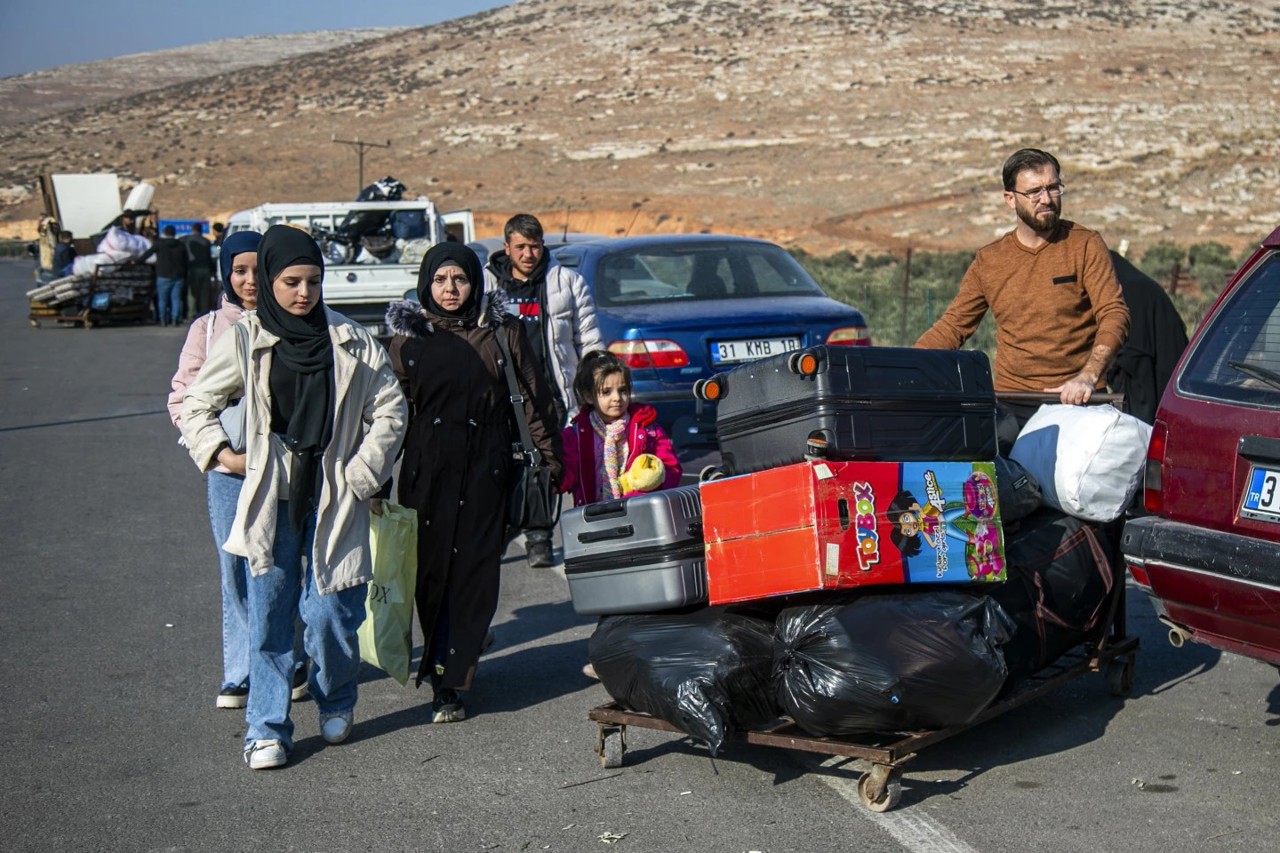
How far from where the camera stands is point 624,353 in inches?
390

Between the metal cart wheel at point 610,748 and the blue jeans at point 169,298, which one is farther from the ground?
the blue jeans at point 169,298

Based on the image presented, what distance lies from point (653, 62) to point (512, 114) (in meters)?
10.0

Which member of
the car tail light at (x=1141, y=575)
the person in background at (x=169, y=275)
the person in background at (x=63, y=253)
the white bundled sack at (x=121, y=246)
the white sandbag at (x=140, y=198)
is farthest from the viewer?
the white sandbag at (x=140, y=198)

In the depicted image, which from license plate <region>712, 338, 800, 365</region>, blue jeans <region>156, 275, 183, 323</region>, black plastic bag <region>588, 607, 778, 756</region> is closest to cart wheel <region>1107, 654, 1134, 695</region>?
black plastic bag <region>588, 607, 778, 756</region>

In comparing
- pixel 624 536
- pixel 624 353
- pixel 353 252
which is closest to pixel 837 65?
pixel 353 252

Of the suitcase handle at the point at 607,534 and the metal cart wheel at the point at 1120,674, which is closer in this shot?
the suitcase handle at the point at 607,534

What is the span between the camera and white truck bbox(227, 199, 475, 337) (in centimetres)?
1856

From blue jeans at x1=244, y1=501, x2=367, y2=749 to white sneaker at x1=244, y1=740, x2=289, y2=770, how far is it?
22 millimetres

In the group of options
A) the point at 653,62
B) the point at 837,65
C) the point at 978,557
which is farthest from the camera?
the point at 653,62

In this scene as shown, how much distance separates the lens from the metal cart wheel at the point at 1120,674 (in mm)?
5598

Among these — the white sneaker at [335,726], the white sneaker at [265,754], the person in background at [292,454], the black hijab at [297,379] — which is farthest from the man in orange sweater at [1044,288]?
the white sneaker at [265,754]

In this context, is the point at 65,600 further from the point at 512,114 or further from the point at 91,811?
the point at 512,114

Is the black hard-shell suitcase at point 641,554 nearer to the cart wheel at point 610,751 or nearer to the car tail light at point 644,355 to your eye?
the cart wheel at point 610,751

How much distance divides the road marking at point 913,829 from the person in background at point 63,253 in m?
27.0
